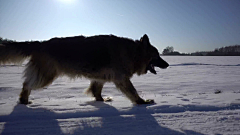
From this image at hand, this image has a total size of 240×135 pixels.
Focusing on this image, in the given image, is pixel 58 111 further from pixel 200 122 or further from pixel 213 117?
pixel 213 117

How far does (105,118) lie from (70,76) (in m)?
1.86

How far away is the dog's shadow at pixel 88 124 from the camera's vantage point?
2490mm

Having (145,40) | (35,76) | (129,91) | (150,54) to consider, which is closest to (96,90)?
(129,91)

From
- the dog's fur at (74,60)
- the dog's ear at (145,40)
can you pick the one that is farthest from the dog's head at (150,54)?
the dog's fur at (74,60)

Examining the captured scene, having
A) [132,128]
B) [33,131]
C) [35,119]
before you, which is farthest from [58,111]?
[132,128]

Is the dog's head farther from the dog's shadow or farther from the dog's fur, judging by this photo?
the dog's shadow

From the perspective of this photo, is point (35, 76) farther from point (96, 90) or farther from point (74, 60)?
point (96, 90)

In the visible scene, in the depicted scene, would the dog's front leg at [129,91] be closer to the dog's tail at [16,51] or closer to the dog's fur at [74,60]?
the dog's fur at [74,60]

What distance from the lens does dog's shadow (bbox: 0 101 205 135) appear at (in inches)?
98.0

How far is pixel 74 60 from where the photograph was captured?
4168 millimetres

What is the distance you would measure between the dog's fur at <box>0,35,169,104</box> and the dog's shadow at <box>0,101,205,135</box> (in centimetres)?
94

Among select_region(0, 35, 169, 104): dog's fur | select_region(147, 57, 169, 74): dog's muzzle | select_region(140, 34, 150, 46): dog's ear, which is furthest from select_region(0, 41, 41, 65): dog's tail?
select_region(147, 57, 169, 74): dog's muzzle

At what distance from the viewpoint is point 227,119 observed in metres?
2.89

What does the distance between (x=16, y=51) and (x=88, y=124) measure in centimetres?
300
